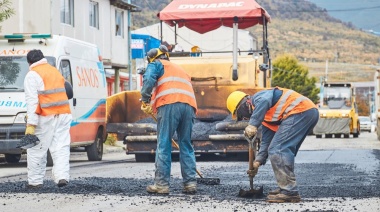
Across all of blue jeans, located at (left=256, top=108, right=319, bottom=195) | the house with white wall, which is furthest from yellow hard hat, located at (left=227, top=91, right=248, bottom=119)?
the house with white wall

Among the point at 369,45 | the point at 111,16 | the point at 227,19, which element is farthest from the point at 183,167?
the point at 369,45

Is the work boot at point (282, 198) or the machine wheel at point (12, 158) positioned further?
the machine wheel at point (12, 158)

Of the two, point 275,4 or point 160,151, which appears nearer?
point 160,151

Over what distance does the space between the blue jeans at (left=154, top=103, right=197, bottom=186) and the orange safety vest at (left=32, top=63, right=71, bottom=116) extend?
4.92 feet

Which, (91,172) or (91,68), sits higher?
(91,68)

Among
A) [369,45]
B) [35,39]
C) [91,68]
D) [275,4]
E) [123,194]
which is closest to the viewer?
[123,194]

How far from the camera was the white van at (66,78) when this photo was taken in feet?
58.4

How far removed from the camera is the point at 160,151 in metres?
11.6

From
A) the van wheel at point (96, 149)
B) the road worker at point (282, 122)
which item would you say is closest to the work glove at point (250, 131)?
the road worker at point (282, 122)

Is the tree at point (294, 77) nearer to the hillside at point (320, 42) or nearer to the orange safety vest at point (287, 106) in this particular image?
the hillside at point (320, 42)

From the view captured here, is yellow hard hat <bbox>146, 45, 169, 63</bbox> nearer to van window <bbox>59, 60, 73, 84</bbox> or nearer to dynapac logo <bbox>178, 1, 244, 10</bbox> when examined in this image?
van window <bbox>59, 60, 73, 84</bbox>

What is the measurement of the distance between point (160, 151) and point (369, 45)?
545ft

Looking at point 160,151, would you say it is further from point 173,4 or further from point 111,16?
point 111,16

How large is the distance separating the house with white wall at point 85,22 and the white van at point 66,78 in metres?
9.70
